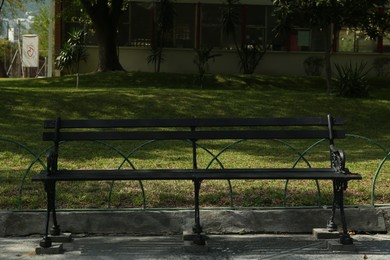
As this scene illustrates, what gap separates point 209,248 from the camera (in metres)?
5.53

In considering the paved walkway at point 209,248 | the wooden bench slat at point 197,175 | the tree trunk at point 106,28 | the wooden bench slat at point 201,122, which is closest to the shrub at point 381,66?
the tree trunk at point 106,28

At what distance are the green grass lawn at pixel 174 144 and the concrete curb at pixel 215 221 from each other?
50cm

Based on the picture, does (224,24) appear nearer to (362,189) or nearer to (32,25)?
(362,189)

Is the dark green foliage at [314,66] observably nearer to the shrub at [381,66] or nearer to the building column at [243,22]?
the shrub at [381,66]

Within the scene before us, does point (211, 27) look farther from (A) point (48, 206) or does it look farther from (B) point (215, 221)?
(A) point (48, 206)

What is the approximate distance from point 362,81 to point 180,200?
1251 cm

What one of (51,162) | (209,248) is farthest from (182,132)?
(51,162)

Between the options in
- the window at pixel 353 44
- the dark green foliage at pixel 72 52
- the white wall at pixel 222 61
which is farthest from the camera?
the window at pixel 353 44

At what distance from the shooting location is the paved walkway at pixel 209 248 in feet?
17.4

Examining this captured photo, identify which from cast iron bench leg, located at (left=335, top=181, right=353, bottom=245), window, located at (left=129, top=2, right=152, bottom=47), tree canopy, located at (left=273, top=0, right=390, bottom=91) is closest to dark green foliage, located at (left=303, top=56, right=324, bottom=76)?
window, located at (left=129, top=2, right=152, bottom=47)

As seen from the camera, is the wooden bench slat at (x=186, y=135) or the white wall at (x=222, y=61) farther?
the white wall at (x=222, y=61)

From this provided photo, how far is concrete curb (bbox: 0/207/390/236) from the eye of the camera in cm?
601

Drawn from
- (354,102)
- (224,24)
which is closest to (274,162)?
(354,102)

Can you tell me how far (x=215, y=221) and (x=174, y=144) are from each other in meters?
5.36
